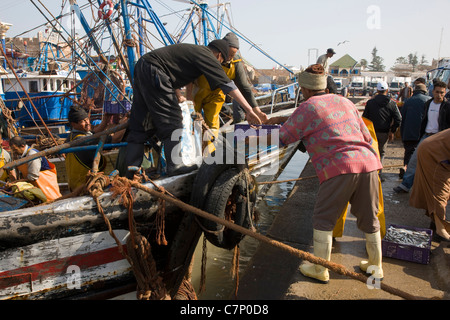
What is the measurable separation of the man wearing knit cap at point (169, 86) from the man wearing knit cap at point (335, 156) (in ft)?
1.77

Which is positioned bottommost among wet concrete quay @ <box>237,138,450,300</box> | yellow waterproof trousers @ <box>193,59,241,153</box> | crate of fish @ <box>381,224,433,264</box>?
wet concrete quay @ <box>237,138,450,300</box>

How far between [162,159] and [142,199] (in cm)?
97

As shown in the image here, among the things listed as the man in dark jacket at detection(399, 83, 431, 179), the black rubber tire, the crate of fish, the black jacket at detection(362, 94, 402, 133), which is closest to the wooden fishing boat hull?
the black rubber tire

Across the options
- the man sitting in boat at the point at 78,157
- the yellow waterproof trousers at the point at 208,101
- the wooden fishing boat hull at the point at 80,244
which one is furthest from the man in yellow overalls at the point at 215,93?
the wooden fishing boat hull at the point at 80,244

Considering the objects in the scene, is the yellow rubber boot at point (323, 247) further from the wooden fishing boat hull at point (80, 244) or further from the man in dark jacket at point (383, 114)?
the man in dark jacket at point (383, 114)

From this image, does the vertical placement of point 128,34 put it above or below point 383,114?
above

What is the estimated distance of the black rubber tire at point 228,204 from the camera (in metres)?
2.48

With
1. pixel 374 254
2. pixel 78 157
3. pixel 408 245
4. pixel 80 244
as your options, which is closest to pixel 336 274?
pixel 374 254

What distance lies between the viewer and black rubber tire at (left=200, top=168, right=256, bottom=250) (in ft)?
8.15

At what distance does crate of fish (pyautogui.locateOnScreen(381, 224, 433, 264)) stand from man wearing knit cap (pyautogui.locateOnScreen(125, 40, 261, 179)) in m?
1.80

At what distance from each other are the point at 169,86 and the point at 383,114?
392 cm

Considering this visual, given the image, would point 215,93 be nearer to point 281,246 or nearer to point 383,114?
point 281,246

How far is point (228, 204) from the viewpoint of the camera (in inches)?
108

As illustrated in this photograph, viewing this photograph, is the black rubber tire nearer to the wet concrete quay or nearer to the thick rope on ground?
the thick rope on ground
